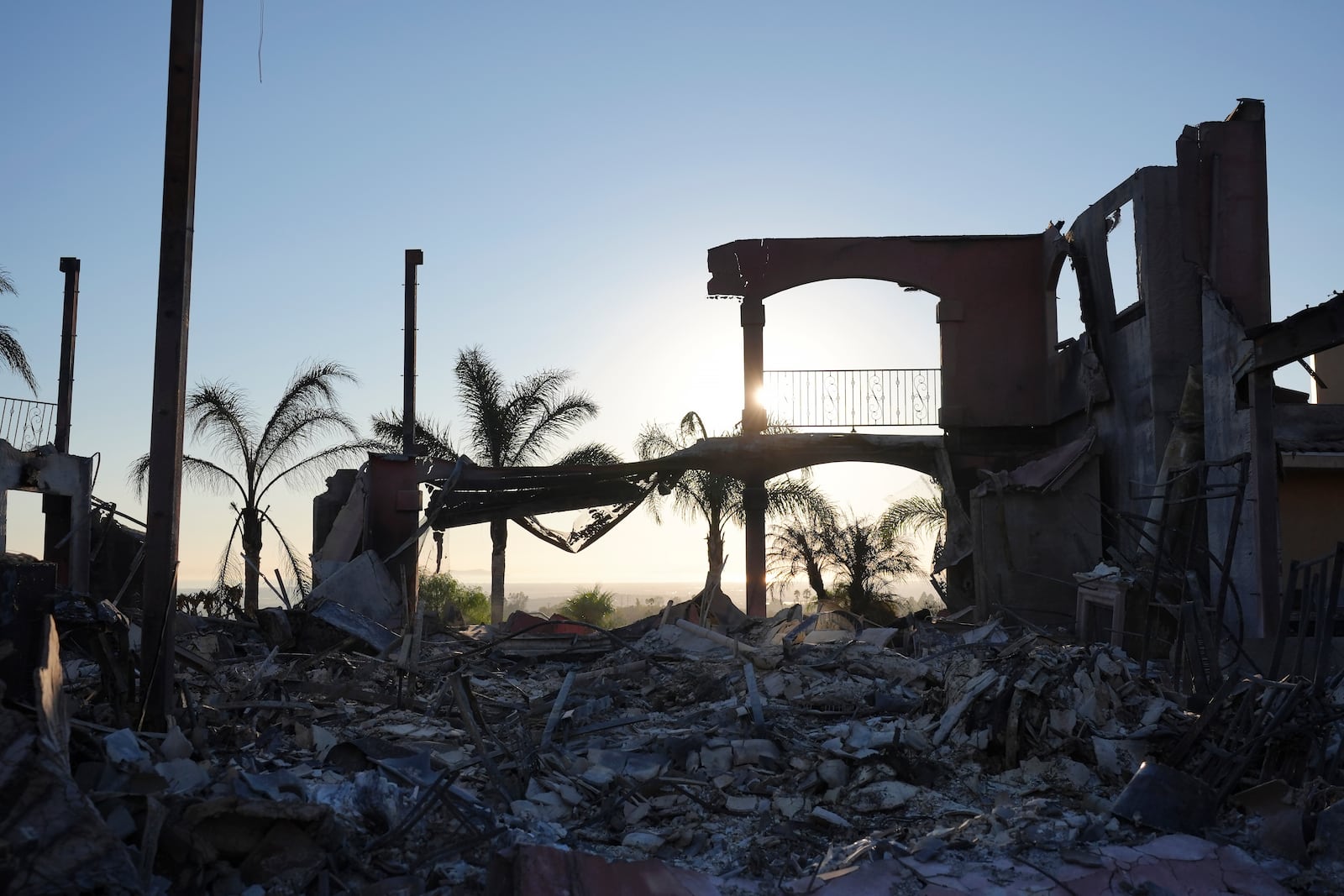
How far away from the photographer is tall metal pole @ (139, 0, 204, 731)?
23.8 feet

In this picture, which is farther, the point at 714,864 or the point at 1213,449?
the point at 1213,449

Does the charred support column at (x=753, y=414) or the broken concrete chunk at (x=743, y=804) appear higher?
the charred support column at (x=753, y=414)

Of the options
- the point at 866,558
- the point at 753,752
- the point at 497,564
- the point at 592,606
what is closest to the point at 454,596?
the point at 592,606

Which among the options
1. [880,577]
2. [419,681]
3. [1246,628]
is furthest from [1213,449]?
[880,577]

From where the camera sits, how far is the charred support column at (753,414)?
20.6 m

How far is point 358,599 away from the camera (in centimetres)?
1670

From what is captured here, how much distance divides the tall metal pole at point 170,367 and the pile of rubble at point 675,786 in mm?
316

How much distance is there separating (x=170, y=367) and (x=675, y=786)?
4.23 metres

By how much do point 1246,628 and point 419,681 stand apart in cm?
827

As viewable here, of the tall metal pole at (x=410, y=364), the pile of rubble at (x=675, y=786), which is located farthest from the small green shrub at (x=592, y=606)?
the pile of rubble at (x=675, y=786)

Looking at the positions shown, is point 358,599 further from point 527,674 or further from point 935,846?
point 935,846

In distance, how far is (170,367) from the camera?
7367 millimetres

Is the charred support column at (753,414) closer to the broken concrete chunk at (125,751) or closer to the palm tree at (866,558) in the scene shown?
the palm tree at (866,558)

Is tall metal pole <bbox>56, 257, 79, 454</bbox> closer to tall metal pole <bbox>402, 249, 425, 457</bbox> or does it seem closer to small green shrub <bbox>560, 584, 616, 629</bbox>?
tall metal pole <bbox>402, 249, 425, 457</bbox>
